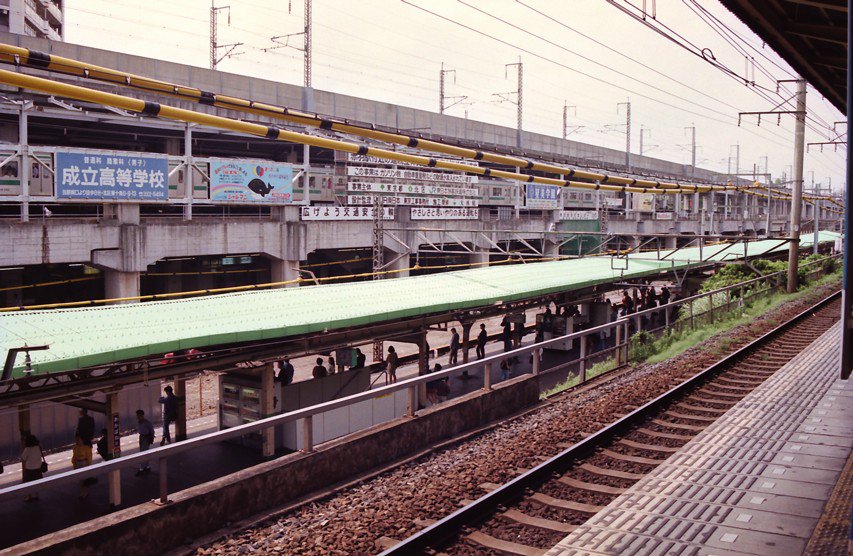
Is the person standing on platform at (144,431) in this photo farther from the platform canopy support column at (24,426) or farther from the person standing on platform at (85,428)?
the platform canopy support column at (24,426)

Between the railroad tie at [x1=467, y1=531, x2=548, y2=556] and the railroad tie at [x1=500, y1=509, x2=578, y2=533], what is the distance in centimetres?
42

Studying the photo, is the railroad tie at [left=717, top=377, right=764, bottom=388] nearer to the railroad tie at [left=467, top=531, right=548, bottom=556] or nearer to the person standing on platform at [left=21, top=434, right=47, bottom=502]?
the railroad tie at [left=467, top=531, right=548, bottom=556]

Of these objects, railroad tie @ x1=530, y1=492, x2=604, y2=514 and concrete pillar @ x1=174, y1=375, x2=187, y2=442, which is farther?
concrete pillar @ x1=174, y1=375, x2=187, y2=442

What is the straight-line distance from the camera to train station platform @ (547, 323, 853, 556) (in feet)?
19.5

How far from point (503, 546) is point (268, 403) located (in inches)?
260

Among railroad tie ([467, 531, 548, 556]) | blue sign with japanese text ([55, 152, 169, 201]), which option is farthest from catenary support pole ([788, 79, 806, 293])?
blue sign with japanese text ([55, 152, 169, 201])

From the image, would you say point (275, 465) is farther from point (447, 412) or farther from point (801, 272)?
point (801, 272)

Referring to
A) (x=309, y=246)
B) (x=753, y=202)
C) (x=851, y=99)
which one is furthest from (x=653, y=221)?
(x=851, y=99)

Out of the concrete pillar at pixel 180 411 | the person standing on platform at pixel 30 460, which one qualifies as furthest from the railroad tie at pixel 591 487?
the person standing on platform at pixel 30 460

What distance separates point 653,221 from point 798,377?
50.3m

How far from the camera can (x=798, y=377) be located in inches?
505

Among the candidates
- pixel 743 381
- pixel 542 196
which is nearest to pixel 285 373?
pixel 743 381

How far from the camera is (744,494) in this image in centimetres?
709

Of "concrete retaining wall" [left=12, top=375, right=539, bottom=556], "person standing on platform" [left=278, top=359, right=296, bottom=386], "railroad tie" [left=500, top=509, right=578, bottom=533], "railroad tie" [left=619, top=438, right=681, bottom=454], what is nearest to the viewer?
"concrete retaining wall" [left=12, top=375, right=539, bottom=556]
